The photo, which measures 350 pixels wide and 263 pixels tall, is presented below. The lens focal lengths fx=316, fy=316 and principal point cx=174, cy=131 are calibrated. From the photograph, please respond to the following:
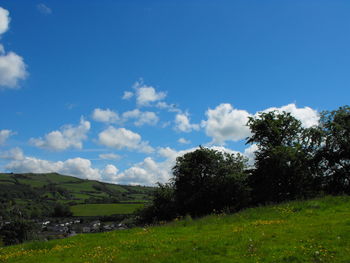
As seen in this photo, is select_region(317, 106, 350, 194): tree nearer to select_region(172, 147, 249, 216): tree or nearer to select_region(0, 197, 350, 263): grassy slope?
select_region(172, 147, 249, 216): tree

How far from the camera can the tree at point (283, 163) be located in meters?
42.1

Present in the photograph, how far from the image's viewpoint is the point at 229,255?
1288 centimetres

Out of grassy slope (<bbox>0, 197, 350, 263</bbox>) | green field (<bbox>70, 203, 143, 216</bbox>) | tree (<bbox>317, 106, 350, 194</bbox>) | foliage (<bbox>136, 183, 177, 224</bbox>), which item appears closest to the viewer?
grassy slope (<bbox>0, 197, 350, 263</bbox>)

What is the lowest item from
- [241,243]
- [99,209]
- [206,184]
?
[99,209]

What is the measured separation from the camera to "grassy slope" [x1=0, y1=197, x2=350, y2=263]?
12375 mm

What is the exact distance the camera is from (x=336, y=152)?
133ft

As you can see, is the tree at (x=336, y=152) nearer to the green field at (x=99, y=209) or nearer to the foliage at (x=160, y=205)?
the foliage at (x=160, y=205)

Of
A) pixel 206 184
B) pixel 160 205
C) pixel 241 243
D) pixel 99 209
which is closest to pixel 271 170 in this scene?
pixel 206 184

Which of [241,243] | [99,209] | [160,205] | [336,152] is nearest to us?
[241,243]

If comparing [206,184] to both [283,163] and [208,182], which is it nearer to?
[208,182]

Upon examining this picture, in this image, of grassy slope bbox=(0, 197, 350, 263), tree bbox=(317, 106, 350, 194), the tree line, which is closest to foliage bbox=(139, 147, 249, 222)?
the tree line

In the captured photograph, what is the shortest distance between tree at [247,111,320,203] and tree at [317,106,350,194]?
1308mm

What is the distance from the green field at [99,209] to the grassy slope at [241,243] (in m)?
132

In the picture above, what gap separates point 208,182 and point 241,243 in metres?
32.9
